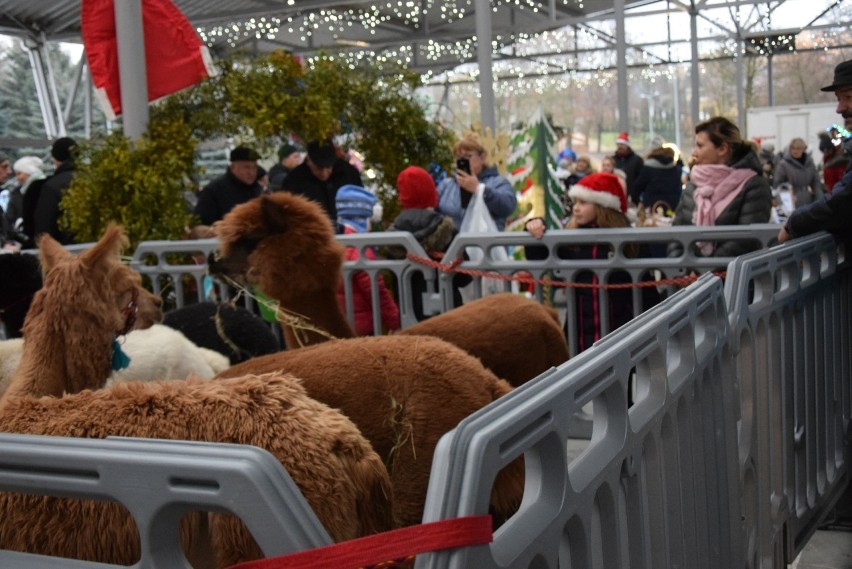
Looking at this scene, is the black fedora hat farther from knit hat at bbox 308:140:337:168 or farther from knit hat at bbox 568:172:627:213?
knit hat at bbox 308:140:337:168

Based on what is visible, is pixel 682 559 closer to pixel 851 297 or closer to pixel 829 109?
pixel 851 297

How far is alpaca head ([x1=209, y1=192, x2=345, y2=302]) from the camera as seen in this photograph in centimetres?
420

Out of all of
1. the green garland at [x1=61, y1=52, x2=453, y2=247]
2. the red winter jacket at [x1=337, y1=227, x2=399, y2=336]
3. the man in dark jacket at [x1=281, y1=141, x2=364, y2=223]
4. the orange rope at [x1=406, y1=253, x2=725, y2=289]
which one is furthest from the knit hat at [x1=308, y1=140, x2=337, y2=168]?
the orange rope at [x1=406, y1=253, x2=725, y2=289]

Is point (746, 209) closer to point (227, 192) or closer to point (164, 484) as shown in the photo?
point (227, 192)

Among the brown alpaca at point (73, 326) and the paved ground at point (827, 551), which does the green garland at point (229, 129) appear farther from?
the paved ground at point (827, 551)

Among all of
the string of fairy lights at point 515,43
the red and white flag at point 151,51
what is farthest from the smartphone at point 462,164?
the string of fairy lights at point 515,43

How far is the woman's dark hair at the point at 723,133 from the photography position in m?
5.74

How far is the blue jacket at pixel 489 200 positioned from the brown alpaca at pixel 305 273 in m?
3.38

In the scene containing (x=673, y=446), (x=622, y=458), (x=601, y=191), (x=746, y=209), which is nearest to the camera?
(x=622, y=458)

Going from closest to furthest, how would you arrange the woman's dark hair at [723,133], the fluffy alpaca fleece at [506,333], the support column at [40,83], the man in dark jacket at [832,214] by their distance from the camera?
the fluffy alpaca fleece at [506,333] < the man in dark jacket at [832,214] < the woman's dark hair at [723,133] < the support column at [40,83]

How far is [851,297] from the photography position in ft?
16.3

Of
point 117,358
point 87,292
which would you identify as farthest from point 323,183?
point 87,292

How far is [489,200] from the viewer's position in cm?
763

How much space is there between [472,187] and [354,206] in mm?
989
